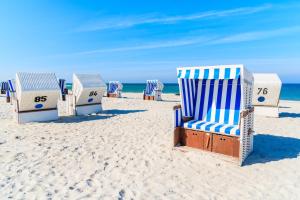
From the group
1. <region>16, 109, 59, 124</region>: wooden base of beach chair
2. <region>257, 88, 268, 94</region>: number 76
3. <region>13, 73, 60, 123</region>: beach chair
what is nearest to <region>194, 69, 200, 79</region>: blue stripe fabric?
<region>13, 73, 60, 123</region>: beach chair

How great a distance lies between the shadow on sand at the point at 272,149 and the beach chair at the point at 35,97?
6.99 meters

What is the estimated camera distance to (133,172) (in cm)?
431

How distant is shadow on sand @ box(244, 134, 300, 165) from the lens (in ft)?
16.8

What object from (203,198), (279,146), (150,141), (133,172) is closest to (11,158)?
(133,172)

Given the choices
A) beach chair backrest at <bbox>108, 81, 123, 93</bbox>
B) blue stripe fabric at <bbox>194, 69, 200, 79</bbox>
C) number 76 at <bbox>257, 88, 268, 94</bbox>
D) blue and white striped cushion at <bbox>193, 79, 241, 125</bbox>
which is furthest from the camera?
beach chair backrest at <bbox>108, 81, 123, 93</bbox>

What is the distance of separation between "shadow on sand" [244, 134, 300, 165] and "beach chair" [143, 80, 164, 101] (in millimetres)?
12380

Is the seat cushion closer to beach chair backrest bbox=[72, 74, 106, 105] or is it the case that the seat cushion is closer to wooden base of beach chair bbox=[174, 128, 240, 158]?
wooden base of beach chair bbox=[174, 128, 240, 158]

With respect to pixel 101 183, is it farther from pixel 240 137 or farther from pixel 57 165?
pixel 240 137

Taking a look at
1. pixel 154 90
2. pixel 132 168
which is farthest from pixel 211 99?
pixel 154 90

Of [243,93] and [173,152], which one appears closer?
[243,93]

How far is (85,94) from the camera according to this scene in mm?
10211

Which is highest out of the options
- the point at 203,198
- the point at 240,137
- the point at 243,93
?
the point at 243,93

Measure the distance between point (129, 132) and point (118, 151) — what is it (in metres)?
1.84

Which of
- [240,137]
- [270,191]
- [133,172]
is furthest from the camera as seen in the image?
[240,137]
